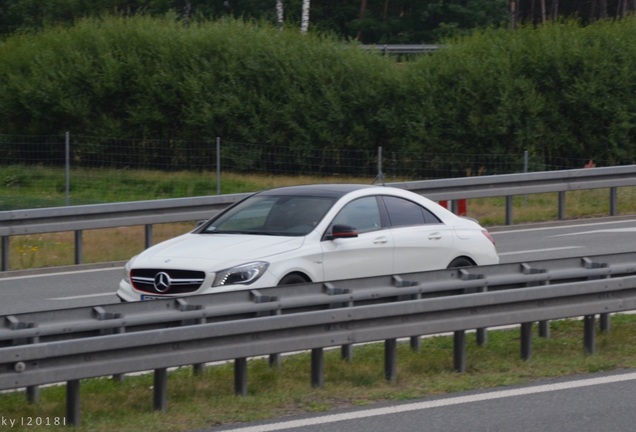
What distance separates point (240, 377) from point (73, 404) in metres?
1.35

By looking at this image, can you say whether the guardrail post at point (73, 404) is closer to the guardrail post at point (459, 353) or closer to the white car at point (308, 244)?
the white car at point (308, 244)

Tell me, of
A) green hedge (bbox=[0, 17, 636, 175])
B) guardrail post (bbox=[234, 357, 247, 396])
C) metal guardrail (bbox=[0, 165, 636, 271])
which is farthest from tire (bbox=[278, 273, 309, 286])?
green hedge (bbox=[0, 17, 636, 175])

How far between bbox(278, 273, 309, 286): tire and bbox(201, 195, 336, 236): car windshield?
47cm

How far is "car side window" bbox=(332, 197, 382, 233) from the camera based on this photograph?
37.6 feet

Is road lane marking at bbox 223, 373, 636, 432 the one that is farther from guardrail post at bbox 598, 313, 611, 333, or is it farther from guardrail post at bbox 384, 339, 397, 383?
guardrail post at bbox 598, 313, 611, 333

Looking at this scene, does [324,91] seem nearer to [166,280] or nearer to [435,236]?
[435,236]

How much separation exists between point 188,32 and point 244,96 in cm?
250

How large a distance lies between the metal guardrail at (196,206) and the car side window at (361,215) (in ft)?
19.0

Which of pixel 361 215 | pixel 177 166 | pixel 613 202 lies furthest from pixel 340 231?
pixel 177 166

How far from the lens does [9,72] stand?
2984 centimetres

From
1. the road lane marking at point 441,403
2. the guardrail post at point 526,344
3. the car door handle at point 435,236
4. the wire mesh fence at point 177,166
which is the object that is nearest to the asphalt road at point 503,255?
the wire mesh fence at point 177,166

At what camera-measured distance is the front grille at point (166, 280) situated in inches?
403

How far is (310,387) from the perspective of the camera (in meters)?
8.80

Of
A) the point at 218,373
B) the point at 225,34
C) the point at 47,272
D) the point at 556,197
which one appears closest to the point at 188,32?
the point at 225,34
